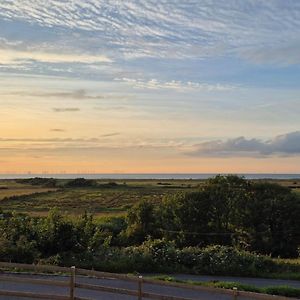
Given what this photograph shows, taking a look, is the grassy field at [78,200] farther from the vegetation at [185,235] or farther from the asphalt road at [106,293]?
the asphalt road at [106,293]

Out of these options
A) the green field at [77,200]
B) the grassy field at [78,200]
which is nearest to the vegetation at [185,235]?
the grassy field at [78,200]

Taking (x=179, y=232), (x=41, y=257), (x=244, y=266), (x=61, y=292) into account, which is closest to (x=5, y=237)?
(x=41, y=257)

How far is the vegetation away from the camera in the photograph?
22.2m

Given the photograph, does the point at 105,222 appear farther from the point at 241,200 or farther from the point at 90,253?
the point at 90,253

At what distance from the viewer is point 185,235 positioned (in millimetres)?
39594

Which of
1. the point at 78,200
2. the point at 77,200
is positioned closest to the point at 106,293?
the point at 77,200

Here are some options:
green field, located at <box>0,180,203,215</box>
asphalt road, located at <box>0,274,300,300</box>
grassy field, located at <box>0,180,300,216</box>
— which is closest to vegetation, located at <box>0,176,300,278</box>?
grassy field, located at <box>0,180,300,216</box>

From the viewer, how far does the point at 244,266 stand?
22.3 meters

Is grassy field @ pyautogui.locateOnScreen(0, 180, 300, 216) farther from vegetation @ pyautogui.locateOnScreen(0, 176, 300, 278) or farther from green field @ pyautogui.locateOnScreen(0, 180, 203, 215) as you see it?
vegetation @ pyautogui.locateOnScreen(0, 176, 300, 278)

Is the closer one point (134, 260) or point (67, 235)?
point (134, 260)

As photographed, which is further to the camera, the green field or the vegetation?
the green field

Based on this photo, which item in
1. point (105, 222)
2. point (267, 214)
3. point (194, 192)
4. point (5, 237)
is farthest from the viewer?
point (105, 222)

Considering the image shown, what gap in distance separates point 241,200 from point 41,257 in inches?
822

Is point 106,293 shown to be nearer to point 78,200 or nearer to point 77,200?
point 77,200
